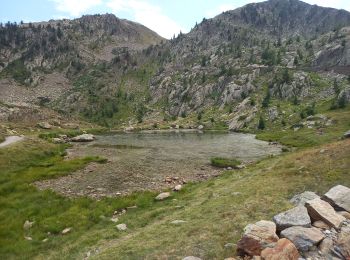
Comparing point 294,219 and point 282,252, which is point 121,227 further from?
point 282,252

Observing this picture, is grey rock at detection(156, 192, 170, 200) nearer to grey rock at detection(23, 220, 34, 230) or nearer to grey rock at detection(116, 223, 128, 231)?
grey rock at detection(116, 223, 128, 231)

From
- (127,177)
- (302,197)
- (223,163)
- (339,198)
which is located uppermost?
(339,198)

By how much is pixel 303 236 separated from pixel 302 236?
0.05 m

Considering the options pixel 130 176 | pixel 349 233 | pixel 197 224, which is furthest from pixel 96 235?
pixel 130 176

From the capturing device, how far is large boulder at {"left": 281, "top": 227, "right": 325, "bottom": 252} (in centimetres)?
1831

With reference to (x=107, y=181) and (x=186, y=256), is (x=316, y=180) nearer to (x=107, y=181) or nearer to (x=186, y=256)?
(x=186, y=256)

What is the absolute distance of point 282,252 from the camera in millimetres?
17094

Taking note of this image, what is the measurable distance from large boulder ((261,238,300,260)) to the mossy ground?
2.91 metres

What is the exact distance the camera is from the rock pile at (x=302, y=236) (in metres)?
17.7

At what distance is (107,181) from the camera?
159ft

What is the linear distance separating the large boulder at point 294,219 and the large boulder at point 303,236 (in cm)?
57

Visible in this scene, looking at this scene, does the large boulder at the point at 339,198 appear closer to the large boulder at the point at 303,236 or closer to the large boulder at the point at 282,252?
the large boulder at the point at 303,236

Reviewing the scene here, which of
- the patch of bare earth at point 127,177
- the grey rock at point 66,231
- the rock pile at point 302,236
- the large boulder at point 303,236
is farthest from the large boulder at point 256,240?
the patch of bare earth at point 127,177

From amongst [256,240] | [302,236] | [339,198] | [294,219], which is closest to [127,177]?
[339,198]
